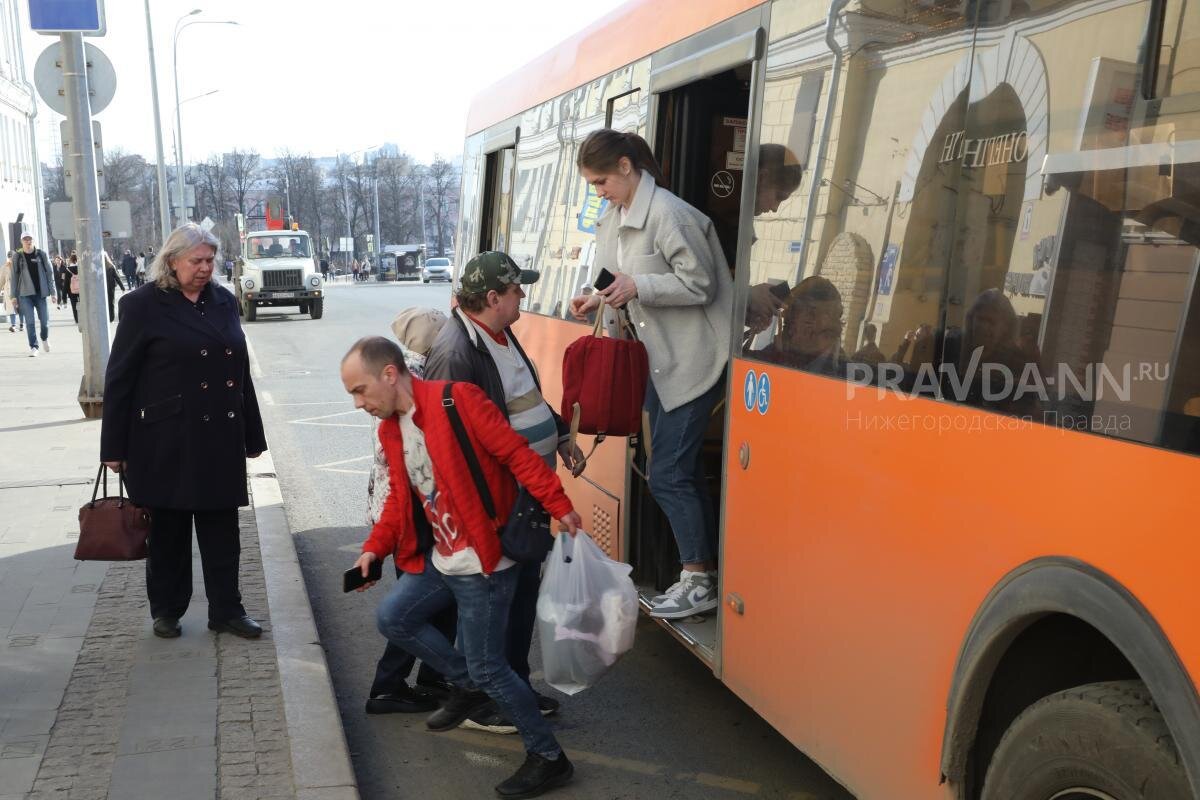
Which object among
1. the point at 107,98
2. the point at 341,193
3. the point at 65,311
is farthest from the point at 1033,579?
the point at 341,193

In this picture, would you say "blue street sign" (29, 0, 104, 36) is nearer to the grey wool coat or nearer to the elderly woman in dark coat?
the elderly woman in dark coat

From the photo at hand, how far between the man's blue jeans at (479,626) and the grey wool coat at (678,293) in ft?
3.13

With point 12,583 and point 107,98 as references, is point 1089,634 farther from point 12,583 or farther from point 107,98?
point 107,98

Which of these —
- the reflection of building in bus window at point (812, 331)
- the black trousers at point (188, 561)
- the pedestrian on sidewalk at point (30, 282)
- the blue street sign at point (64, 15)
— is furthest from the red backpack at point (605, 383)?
the pedestrian on sidewalk at point (30, 282)

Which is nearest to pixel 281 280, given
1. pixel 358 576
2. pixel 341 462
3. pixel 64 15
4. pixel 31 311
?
pixel 31 311

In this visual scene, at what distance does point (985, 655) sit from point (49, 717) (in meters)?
3.60

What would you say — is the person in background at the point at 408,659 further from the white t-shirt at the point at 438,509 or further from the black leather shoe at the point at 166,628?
the black leather shoe at the point at 166,628

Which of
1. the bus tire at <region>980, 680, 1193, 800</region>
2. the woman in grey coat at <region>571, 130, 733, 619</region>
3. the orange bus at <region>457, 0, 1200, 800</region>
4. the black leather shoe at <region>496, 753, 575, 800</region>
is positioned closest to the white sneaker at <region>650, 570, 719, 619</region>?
the woman in grey coat at <region>571, 130, 733, 619</region>

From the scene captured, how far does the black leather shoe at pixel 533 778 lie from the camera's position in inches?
163

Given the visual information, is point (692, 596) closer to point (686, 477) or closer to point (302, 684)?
point (686, 477)

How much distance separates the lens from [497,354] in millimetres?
4301

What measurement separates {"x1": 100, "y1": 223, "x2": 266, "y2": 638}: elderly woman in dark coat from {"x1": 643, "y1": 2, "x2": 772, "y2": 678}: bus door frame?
7.00ft

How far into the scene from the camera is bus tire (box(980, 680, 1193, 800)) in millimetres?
2160

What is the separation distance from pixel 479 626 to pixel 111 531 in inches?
82.8
